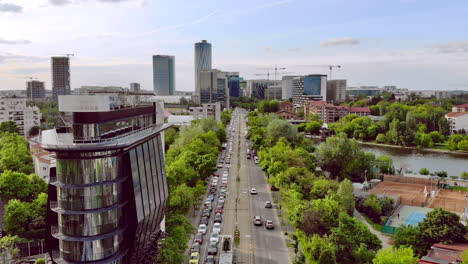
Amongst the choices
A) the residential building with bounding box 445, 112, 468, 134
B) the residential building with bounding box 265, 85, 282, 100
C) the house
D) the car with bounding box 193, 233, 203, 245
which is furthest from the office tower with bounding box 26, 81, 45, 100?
the house

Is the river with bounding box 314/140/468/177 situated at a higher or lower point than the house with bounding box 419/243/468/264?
lower

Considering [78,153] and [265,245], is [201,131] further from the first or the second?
[78,153]

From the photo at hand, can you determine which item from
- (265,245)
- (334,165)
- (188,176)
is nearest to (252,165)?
(334,165)

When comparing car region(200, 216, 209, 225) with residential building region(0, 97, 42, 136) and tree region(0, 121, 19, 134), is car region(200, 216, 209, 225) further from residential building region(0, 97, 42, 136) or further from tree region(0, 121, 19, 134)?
residential building region(0, 97, 42, 136)

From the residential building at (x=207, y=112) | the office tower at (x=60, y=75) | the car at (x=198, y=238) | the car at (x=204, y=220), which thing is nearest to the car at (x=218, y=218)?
the car at (x=204, y=220)

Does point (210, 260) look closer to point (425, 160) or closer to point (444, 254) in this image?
point (444, 254)

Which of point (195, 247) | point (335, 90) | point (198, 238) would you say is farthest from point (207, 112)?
point (335, 90)
